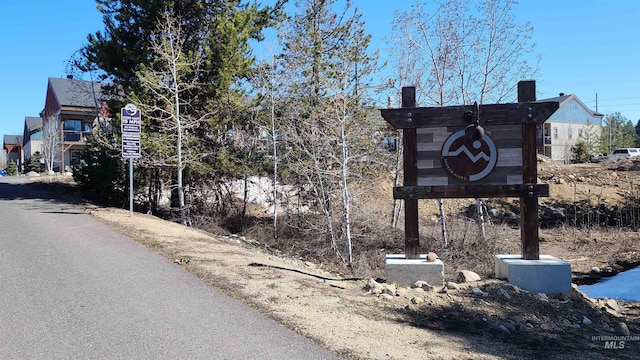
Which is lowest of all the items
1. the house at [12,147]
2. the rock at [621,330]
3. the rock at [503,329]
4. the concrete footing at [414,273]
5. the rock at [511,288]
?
the rock at [621,330]

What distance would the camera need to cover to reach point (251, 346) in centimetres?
487

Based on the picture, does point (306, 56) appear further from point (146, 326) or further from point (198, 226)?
point (146, 326)

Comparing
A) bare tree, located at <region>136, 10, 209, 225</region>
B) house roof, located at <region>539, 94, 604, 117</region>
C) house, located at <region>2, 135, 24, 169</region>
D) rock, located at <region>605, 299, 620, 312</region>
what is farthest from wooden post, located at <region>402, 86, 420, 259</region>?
house, located at <region>2, 135, 24, 169</region>

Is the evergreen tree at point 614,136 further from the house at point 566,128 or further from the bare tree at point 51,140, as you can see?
the bare tree at point 51,140

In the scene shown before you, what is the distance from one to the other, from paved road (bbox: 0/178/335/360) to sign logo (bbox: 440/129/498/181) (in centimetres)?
399

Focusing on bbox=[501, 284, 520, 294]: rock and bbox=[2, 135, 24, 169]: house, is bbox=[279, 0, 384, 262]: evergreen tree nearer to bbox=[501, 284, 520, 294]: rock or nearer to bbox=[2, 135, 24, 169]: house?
bbox=[501, 284, 520, 294]: rock

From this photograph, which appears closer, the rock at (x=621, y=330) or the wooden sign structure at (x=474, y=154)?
the rock at (x=621, y=330)

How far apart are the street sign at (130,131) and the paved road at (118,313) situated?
15.8 feet

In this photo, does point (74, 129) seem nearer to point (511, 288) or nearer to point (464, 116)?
point (464, 116)

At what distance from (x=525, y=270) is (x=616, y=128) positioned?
82932 millimetres

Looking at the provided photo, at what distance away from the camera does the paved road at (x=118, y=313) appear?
15.5 feet

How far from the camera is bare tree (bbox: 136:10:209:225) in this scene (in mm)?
16562

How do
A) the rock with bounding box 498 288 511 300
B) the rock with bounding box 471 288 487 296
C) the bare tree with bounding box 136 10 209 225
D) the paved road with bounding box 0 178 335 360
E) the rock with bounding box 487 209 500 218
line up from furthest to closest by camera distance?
the rock with bounding box 487 209 500 218
the bare tree with bounding box 136 10 209 225
the rock with bounding box 471 288 487 296
the rock with bounding box 498 288 511 300
the paved road with bounding box 0 178 335 360

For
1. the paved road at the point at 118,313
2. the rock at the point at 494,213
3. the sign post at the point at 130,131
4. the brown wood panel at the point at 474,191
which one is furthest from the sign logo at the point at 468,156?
the rock at the point at 494,213
